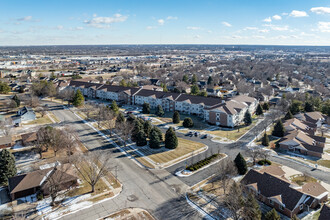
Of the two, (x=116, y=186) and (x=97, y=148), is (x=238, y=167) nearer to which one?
(x=116, y=186)

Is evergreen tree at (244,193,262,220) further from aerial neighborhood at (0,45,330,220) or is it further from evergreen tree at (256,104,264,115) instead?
evergreen tree at (256,104,264,115)

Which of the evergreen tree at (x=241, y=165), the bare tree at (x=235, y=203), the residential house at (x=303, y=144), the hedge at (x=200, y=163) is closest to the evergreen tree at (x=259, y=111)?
the residential house at (x=303, y=144)

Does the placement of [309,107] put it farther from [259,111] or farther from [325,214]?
[325,214]

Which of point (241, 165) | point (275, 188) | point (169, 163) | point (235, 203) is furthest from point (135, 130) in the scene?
point (275, 188)

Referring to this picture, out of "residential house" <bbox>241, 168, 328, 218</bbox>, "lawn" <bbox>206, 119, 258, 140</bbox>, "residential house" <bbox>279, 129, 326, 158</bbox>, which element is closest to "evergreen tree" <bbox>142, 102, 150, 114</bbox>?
"lawn" <bbox>206, 119, 258, 140</bbox>

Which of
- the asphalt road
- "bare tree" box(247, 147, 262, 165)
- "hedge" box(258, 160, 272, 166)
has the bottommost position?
the asphalt road

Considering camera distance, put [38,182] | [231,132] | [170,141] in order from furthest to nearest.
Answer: [231,132] → [170,141] → [38,182]

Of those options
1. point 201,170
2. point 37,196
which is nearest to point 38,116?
point 37,196
